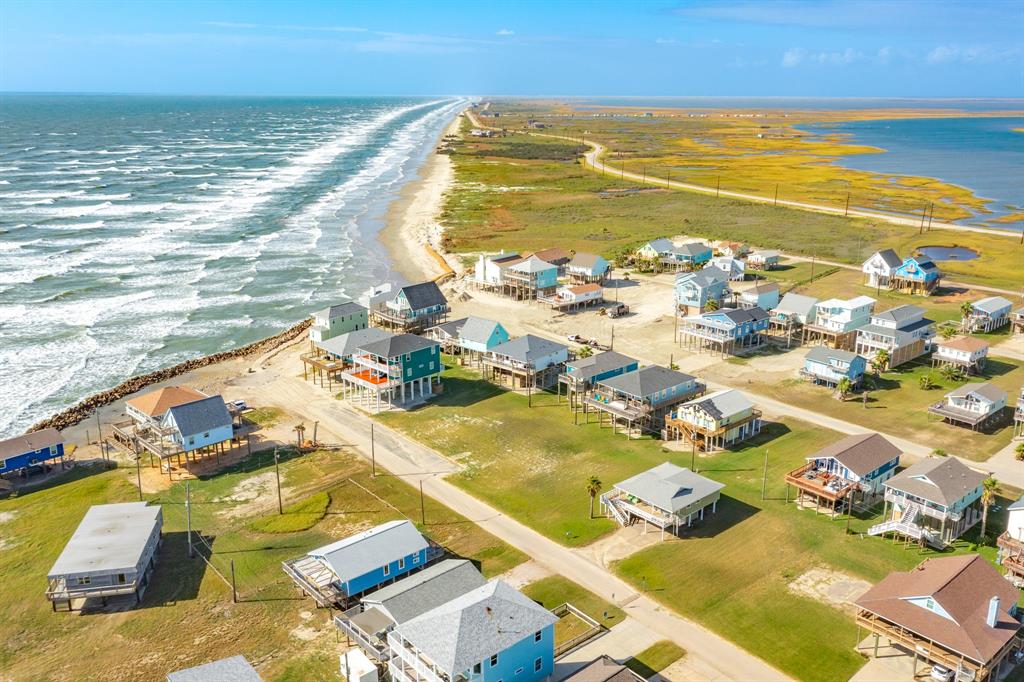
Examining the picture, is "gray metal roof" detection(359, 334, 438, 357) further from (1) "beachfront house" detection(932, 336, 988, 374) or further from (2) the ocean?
(1) "beachfront house" detection(932, 336, 988, 374)

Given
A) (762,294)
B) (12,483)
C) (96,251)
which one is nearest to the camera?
(12,483)

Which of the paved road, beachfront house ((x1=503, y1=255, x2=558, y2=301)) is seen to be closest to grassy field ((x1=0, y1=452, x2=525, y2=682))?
the paved road

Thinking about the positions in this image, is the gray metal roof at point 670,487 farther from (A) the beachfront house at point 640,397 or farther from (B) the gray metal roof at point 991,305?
(B) the gray metal roof at point 991,305

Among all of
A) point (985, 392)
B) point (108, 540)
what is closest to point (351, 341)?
point (108, 540)

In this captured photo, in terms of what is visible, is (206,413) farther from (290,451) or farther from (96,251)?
(96,251)

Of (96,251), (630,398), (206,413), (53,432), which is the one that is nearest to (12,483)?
(53,432)

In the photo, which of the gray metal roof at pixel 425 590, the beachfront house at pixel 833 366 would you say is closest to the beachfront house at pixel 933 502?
the beachfront house at pixel 833 366

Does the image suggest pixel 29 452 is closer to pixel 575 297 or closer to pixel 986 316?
pixel 575 297
